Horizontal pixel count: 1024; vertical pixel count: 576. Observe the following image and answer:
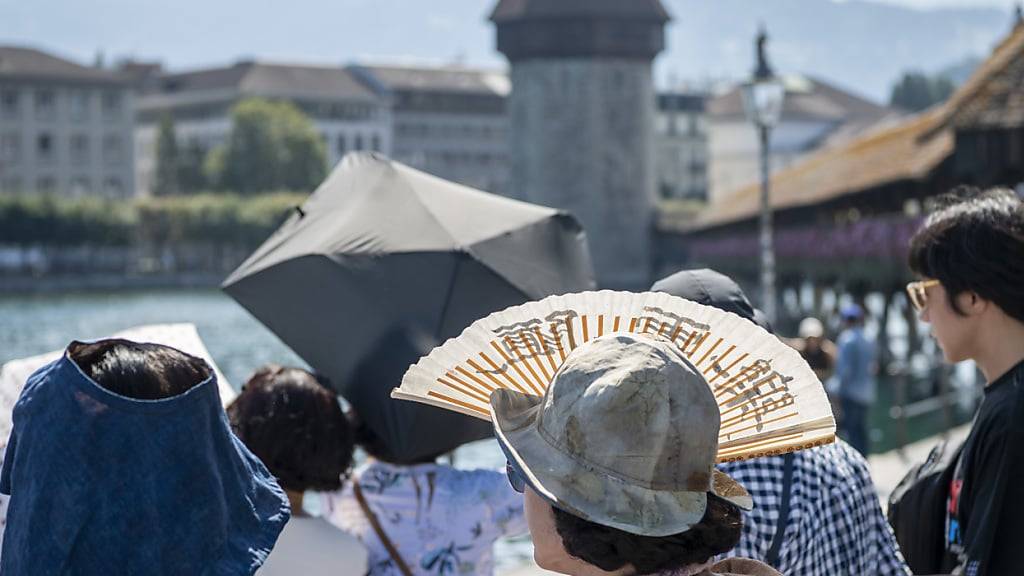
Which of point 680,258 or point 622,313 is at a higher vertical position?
point 622,313

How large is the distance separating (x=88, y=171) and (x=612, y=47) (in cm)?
3929

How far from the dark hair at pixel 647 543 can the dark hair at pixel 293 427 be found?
3.81ft

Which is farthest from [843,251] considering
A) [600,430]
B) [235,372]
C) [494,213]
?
[600,430]

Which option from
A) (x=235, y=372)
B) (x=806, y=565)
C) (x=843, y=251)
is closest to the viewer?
(x=806, y=565)

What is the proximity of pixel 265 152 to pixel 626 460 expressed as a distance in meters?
78.0

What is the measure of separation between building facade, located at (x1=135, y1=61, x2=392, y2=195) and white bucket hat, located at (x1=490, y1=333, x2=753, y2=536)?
3406 inches

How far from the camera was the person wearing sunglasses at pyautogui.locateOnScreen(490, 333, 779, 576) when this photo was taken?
159 centimetres

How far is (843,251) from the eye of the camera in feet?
91.0

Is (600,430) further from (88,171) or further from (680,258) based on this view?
(88,171)

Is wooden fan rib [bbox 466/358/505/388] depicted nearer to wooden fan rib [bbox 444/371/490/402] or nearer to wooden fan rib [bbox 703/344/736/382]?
wooden fan rib [bbox 444/371/490/402]

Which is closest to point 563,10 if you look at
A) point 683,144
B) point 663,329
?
point 663,329

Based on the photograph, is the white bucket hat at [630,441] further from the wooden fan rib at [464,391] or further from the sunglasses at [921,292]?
the sunglasses at [921,292]

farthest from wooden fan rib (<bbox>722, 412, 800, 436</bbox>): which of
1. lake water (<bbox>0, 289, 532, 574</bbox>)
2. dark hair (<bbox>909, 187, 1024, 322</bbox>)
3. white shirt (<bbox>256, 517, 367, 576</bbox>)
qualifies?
lake water (<bbox>0, 289, 532, 574</bbox>)

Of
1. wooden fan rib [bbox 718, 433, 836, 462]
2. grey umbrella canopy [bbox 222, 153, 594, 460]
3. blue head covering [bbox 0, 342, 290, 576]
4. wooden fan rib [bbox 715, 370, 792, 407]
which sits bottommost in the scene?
grey umbrella canopy [bbox 222, 153, 594, 460]
